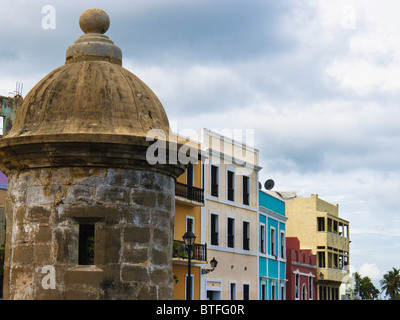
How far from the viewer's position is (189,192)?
92.7 ft

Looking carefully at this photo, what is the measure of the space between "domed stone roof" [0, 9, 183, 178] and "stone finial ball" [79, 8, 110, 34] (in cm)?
16

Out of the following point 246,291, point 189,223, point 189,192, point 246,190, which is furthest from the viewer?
point 246,190

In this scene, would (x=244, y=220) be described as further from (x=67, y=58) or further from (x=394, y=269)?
(x=394, y=269)

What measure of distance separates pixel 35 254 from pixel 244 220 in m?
28.4

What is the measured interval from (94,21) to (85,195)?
1510mm

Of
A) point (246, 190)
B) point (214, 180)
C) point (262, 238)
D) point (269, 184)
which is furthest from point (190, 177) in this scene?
point (269, 184)

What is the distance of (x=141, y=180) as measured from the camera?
5.30 meters

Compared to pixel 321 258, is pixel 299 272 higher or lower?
lower

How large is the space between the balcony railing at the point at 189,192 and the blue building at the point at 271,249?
6472mm

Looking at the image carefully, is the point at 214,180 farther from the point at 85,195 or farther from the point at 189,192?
the point at 85,195

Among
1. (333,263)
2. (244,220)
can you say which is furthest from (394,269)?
(244,220)

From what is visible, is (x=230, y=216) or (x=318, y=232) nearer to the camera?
(x=230, y=216)

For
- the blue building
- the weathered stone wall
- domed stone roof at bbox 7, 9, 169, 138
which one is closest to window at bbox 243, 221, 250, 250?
the blue building

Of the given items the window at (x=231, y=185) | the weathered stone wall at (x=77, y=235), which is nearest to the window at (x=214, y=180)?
the window at (x=231, y=185)
